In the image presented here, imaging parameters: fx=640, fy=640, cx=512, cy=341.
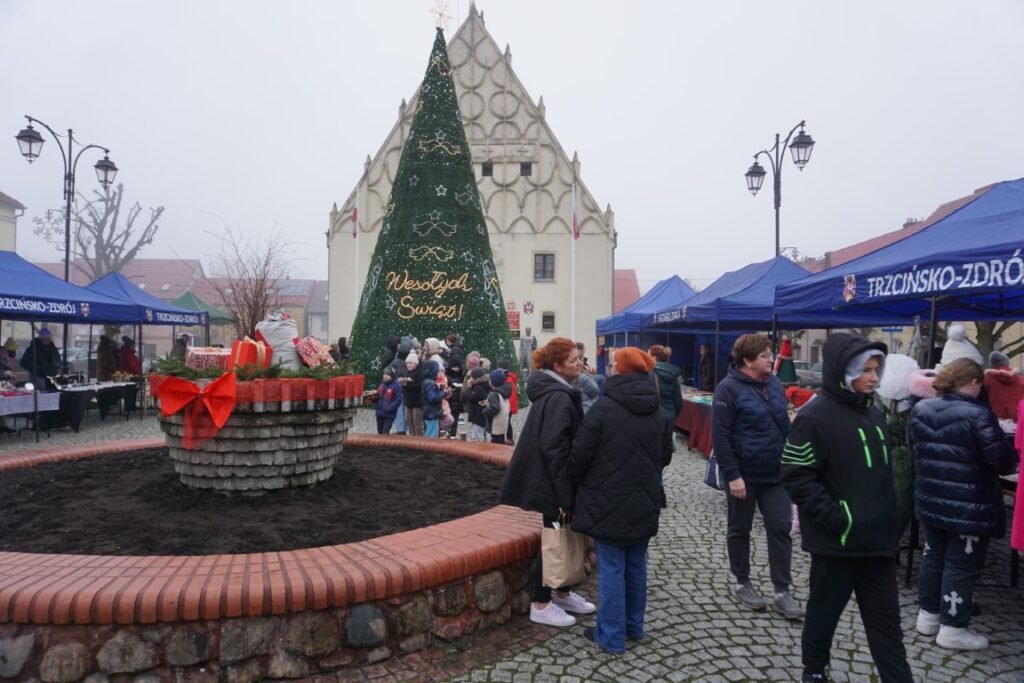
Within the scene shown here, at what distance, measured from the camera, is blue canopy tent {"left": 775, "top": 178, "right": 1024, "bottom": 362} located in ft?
15.1

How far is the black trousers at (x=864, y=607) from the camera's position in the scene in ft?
9.69

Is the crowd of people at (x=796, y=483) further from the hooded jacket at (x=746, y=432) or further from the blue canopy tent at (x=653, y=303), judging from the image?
the blue canopy tent at (x=653, y=303)

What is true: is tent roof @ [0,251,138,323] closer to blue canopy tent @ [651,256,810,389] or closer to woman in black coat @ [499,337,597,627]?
woman in black coat @ [499,337,597,627]

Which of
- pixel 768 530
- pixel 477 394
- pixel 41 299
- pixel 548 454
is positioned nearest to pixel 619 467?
pixel 548 454

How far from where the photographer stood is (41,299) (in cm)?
1078

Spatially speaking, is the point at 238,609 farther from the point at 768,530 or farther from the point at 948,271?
the point at 948,271

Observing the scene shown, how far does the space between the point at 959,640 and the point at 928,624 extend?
20cm

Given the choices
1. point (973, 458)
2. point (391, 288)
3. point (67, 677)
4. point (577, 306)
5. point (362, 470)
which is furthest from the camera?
point (577, 306)

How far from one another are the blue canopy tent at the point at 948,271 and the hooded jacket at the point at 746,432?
1.76m

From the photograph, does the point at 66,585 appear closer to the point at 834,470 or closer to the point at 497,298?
the point at 834,470

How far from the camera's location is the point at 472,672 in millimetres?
3311

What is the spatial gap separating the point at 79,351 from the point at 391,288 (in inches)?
1186

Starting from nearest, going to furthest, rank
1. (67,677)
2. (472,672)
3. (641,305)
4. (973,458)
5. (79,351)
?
(67,677), (472,672), (973,458), (641,305), (79,351)

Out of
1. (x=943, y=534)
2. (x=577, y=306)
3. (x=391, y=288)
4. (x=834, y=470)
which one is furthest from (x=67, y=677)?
(x=577, y=306)
